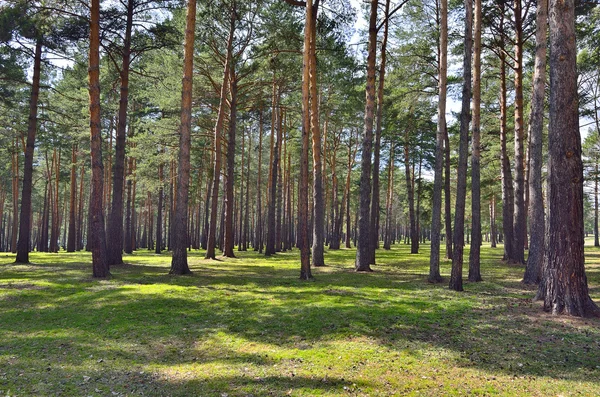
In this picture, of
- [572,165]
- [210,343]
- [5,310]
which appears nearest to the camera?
[210,343]

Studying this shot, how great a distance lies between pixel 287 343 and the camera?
5586mm

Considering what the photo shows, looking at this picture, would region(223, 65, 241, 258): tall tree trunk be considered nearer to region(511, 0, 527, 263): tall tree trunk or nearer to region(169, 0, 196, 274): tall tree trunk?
region(169, 0, 196, 274): tall tree trunk

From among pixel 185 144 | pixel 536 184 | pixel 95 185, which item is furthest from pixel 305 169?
pixel 536 184

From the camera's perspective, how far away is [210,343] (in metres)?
5.60

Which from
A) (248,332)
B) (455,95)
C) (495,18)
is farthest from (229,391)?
(455,95)

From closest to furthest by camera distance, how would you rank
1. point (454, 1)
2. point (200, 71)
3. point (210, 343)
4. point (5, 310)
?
point (210, 343), point (5, 310), point (454, 1), point (200, 71)

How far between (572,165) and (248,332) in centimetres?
685

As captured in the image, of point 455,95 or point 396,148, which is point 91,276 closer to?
point 455,95

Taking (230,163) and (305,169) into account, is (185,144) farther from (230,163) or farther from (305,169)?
(230,163)

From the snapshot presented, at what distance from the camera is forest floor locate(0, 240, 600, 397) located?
4.12 m

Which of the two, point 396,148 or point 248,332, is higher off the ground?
point 396,148

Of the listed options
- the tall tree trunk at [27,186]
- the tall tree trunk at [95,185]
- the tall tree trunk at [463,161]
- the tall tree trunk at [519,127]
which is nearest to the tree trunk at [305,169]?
the tall tree trunk at [463,161]

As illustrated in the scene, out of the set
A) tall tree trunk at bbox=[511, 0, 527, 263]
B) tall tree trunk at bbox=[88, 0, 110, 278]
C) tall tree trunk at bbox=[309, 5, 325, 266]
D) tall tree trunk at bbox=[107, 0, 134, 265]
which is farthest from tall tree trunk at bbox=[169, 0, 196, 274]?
tall tree trunk at bbox=[511, 0, 527, 263]

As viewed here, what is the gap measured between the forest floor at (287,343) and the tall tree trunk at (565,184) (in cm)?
59
